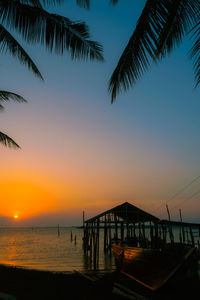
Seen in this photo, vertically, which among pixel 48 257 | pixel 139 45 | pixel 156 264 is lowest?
pixel 48 257

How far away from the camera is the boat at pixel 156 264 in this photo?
7.15 m

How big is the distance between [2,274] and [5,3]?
11.4 metres

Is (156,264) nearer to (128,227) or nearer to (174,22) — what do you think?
(174,22)

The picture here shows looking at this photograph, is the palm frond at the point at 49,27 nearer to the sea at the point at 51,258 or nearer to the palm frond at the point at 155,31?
the palm frond at the point at 155,31

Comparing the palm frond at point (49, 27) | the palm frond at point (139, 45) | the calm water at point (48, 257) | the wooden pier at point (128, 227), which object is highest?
the palm frond at point (49, 27)

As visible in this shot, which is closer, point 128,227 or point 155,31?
point 155,31

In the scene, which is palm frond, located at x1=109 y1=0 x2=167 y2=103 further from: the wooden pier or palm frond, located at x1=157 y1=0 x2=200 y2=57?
the wooden pier

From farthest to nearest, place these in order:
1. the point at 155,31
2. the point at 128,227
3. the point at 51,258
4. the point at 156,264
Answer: the point at 51,258, the point at 128,227, the point at 156,264, the point at 155,31

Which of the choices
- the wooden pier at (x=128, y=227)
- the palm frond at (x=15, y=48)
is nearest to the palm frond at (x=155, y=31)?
the palm frond at (x=15, y=48)

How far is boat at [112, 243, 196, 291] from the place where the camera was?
7.15 metres

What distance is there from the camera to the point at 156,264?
7828 mm

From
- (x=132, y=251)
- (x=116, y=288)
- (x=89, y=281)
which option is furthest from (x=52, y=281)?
(x=132, y=251)

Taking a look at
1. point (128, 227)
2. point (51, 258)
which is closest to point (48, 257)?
point (51, 258)

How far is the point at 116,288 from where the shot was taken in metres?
7.15
